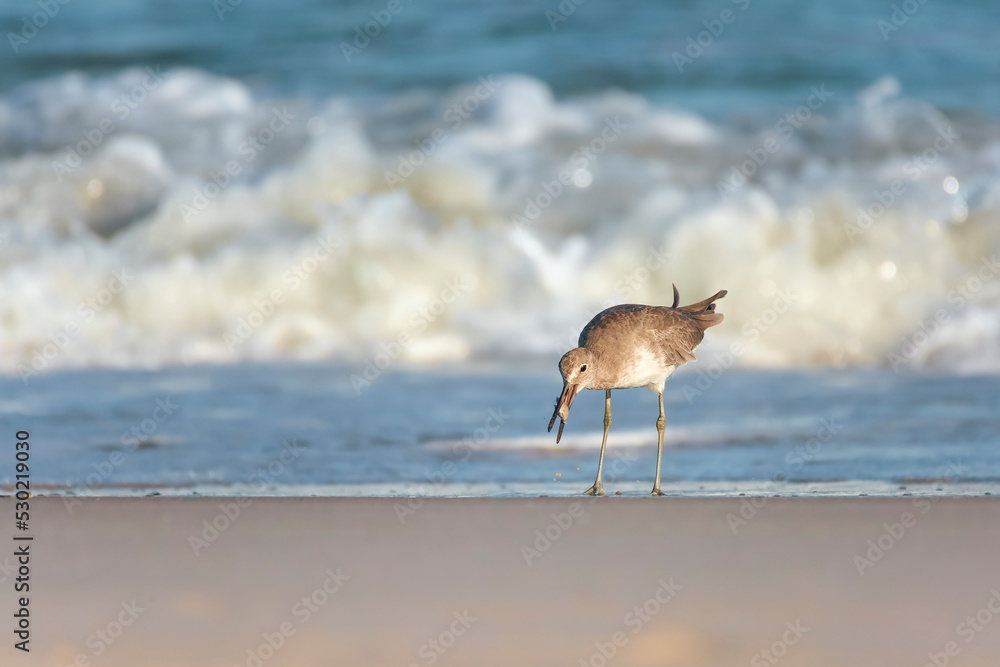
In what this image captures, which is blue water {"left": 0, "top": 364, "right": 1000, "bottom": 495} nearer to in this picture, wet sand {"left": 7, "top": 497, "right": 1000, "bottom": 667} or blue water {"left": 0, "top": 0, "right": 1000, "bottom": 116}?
wet sand {"left": 7, "top": 497, "right": 1000, "bottom": 667}

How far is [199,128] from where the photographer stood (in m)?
11.0

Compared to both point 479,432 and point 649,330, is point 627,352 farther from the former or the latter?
point 479,432

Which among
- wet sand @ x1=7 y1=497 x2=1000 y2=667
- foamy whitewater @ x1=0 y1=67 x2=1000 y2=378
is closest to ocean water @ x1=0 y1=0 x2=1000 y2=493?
foamy whitewater @ x1=0 y1=67 x2=1000 y2=378

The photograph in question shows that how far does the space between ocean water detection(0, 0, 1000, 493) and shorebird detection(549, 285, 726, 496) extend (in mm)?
712

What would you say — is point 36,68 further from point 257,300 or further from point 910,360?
point 910,360

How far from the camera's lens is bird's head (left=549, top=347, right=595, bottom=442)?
4.20 m

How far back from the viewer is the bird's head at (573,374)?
4195 mm

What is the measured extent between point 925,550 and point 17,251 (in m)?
8.44

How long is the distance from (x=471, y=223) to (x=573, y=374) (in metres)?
5.56

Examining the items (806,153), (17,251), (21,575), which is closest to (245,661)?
(21,575)

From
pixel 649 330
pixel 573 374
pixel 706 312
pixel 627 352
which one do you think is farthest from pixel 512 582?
pixel 706 312

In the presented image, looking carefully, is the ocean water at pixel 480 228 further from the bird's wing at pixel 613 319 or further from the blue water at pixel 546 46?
the bird's wing at pixel 613 319

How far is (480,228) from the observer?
962cm

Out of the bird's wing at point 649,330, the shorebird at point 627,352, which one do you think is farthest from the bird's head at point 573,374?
the bird's wing at point 649,330
